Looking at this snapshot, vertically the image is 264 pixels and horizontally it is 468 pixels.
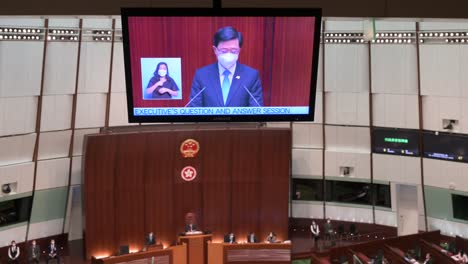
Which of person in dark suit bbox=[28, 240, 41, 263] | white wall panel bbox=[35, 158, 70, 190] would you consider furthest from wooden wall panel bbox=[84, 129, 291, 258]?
white wall panel bbox=[35, 158, 70, 190]

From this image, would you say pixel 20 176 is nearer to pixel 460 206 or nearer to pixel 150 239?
pixel 150 239

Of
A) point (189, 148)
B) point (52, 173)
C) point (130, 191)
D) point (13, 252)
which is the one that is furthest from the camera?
point (52, 173)

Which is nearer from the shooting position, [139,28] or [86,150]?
[139,28]

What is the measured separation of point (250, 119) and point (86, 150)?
31.1 ft

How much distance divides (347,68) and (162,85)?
1132cm

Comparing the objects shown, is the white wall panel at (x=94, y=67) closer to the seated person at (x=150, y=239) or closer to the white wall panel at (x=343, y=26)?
the seated person at (x=150, y=239)

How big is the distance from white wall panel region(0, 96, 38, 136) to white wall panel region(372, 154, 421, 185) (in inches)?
375

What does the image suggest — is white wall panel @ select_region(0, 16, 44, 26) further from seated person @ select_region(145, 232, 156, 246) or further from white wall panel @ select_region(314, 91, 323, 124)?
white wall panel @ select_region(314, 91, 323, 124)

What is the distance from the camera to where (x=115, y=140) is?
Result: 15.7 m

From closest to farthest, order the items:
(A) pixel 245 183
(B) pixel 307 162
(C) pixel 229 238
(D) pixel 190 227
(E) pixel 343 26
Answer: (C) pixel 229 238 < (D) pixel 190 227 < (A) pixel 245 183 < (E) pixel 343 26 < (B) pixel 307 162

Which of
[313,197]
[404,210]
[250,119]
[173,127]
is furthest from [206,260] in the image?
[250,119]

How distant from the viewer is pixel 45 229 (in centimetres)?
1661

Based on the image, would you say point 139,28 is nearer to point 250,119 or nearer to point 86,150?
point 250,119

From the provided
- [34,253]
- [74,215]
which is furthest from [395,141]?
[34,253]
